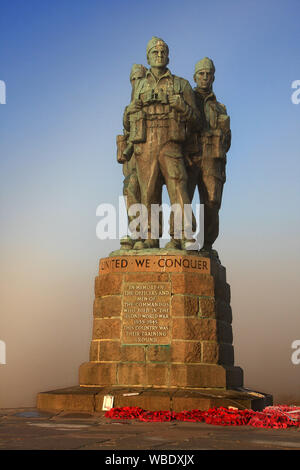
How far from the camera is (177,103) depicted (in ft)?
39.9

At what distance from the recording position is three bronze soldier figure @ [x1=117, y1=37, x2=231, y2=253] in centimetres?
1233

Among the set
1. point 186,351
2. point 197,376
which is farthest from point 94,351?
point 197,376

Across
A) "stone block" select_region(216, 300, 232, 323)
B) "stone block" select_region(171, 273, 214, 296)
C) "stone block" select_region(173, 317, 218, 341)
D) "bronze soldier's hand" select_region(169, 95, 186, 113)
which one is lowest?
"stone block" select_region(173, 317, 218, 341)

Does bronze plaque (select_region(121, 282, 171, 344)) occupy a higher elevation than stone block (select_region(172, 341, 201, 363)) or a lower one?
higher

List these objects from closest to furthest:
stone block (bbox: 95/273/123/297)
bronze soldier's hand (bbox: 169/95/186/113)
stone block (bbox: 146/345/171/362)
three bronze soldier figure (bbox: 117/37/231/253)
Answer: stone block (bbox: 146/345/171/362) < stone block (bbox: 95/273/123/297) < bronze soldier's hand (bbox: 169/95/186/113) < three bronze soldier figure (bbox: 117/37/231/253)

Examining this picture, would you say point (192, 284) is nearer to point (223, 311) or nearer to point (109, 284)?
point (223, 311)

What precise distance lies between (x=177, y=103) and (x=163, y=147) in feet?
3.23

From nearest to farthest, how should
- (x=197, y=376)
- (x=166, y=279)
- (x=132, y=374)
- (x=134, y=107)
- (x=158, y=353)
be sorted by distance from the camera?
(x=197, y=376), (x=132, y=374), (x=158, y=353), (x=166, y=279), (x=134, y=107)

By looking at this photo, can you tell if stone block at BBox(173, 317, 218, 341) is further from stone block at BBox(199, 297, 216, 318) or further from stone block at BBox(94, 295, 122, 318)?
stone block at BBox(94, 295, 122, 318)

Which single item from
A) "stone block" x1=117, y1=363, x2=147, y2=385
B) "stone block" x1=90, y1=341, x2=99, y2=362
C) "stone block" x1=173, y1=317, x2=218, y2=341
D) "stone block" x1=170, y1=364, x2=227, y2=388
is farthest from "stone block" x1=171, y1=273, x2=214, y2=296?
"stone block" x1=90, y1=341, x2=99, y2=362

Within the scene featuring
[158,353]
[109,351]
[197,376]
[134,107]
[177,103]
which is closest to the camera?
[197,376]

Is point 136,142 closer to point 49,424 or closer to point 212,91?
point 212,91

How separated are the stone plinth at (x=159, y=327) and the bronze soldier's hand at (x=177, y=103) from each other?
3.14 metres
